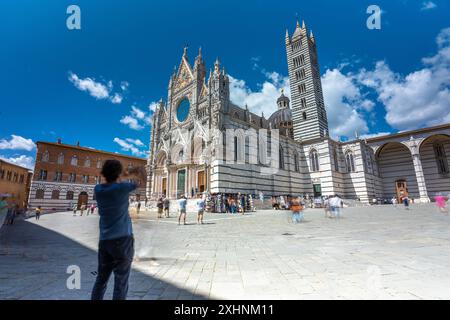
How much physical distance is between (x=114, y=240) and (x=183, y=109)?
31.8 m

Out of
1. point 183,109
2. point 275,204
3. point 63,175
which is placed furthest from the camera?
point 63,175

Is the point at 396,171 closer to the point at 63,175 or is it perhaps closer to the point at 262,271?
the point at 262,271

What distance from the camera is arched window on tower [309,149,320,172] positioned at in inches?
1286

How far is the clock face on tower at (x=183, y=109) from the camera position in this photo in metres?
31.5

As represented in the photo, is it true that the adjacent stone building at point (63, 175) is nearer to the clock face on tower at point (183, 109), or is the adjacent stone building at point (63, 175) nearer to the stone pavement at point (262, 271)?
the clock face on tower at point (183, 109)

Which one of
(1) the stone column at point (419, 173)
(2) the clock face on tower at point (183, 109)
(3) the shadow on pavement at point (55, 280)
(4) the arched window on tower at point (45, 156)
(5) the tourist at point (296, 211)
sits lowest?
(3) the shadow on pavement at point (55, 280)

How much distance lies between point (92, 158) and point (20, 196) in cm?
1462

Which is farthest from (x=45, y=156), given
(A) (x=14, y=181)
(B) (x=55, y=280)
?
(B) (x=55, y=280)

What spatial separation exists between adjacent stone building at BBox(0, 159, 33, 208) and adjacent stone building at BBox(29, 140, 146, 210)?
4.84 m

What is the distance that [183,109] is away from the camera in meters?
32.4

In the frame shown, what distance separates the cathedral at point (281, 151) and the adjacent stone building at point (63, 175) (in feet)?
29.2

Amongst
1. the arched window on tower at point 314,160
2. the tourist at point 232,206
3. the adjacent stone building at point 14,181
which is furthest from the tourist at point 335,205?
the adjacent stone building at point 14,181

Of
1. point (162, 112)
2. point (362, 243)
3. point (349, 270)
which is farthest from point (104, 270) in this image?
point (162, 112)

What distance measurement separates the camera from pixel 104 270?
6.73 ft
